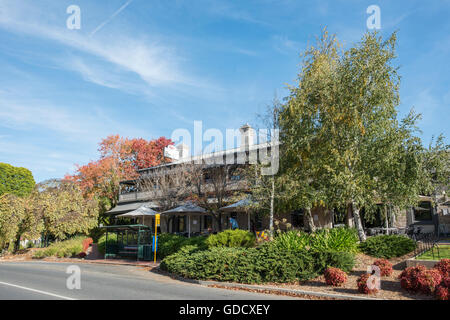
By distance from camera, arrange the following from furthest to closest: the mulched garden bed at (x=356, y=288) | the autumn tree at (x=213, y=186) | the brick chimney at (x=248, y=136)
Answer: the brick chimney at (x=248, y=136) → the autumn tree at (x=213, y=186) → the mulched garden bed at (x=356, y=288)

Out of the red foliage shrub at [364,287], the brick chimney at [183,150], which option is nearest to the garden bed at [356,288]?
the red foliage shrub at [364,287]

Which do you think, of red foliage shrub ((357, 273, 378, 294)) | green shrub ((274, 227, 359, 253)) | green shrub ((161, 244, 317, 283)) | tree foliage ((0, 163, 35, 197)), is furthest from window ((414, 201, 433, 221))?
tree foliage ((0, 163, 35, 197))

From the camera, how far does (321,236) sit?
13148mm

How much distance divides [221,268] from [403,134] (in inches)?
381

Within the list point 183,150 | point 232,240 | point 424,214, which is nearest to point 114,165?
point 183,150

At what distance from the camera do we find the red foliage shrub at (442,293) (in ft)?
25.6

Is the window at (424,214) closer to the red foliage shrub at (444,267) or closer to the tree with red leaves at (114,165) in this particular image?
the red foliage shrub at (444,267)

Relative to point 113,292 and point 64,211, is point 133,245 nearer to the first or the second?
point 64,211

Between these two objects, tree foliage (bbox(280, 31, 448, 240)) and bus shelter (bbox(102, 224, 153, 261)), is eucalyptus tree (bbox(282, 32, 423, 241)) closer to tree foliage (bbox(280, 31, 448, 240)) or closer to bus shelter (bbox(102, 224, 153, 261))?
tree foliage (bbox(280, 31, 448, 240))

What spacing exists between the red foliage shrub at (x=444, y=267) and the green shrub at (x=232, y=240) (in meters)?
7.36

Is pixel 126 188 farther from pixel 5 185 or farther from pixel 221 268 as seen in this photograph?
pixel 221 268

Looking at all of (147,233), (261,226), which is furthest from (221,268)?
(261,226)

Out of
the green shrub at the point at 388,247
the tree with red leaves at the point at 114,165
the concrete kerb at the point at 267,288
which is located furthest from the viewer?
the tree with red leaves at the point at 114,165
